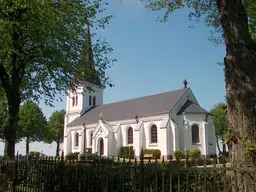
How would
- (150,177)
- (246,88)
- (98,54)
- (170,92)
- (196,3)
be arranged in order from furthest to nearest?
1. (170,92)
2. (98,54)
3. (196,3)
4. (150,177)
5. (246,88)

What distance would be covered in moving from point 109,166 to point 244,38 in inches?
165

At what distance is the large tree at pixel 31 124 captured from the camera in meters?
48.5

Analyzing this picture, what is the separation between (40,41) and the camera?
38.4 feet

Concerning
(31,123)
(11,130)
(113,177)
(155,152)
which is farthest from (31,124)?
(113,177)

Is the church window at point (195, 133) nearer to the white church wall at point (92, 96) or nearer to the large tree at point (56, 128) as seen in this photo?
the white church wall at point (92, 96)

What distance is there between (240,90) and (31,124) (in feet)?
160

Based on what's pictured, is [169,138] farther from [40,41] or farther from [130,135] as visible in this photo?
[40,41]

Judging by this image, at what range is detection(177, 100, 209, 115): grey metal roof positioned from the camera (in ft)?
117

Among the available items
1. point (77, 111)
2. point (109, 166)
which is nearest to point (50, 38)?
point (109, 166)

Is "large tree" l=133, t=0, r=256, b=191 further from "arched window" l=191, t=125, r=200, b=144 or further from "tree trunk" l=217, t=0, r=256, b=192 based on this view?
"arched window" l=191, t=125, r=200, b=144

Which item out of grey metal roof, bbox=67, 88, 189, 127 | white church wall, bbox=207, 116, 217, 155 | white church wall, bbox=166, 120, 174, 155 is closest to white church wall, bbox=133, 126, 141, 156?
grey metal roof, bbox=67, 88, 189, 127

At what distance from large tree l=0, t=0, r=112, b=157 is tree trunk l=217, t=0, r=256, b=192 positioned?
7.52 m

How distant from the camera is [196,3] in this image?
11.1 meters

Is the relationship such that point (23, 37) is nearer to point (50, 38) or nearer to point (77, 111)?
point (50, 38)
